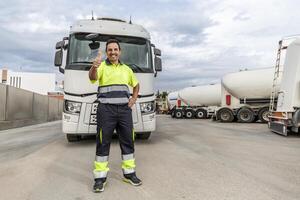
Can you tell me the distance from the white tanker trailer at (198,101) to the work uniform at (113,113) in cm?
2204

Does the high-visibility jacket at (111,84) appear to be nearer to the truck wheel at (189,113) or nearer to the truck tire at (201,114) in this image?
the truck tire at (201,114)

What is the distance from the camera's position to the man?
13.4 feet

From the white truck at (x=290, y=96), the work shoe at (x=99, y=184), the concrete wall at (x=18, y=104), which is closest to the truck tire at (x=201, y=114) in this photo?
the concrete wall at (x=18, y=104)

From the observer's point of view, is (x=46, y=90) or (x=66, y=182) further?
(x=46, y=90)

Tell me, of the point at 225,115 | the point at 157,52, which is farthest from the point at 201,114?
the point at 157,52

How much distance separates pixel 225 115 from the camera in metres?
19.7

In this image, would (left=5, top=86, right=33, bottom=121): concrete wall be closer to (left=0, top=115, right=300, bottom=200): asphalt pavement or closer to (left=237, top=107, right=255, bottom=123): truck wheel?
(left=0, top=115, right=300, bottom=200): asphalt pavement

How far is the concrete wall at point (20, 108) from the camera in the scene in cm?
1469

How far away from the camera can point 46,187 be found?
13.4 feet

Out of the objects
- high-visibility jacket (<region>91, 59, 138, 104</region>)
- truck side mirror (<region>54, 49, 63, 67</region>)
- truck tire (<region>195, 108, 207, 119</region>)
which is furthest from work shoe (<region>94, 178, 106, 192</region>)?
truck tire (<region>195, 108, 207, 119</region>)

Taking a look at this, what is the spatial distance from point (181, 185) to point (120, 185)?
32.0 inches

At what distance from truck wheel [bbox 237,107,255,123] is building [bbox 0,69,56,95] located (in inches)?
2058

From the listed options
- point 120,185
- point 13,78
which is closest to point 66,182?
point 120,185

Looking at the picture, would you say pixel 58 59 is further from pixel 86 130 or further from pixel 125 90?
pixel 125 90
